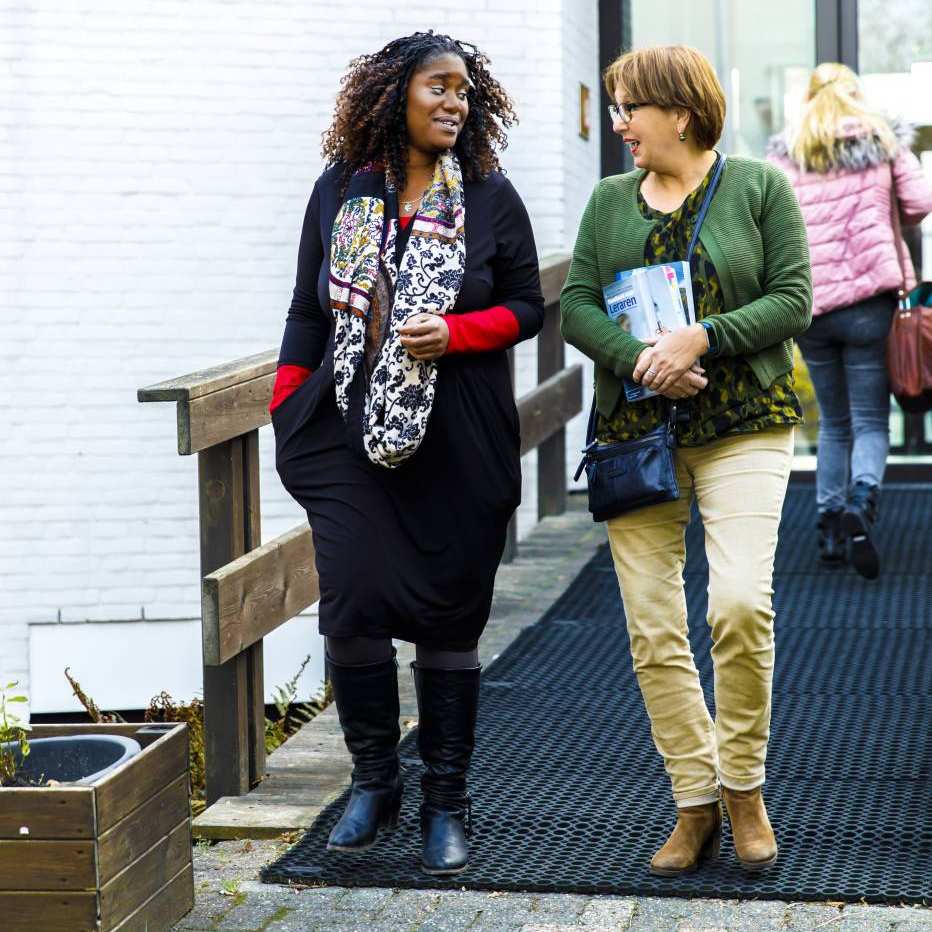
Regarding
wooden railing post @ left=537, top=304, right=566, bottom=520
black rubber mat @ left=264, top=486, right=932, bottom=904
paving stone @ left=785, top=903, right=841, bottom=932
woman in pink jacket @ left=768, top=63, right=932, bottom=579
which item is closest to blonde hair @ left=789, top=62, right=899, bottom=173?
Result: woman in pink jacket @ left=768, top=63, right=932, bottom=579

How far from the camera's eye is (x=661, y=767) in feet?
12.7

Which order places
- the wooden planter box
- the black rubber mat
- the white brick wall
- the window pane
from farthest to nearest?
the window pane
the white brick wall
the black rubber mat
the wooden planter box

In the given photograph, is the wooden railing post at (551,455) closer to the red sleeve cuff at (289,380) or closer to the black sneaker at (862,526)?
the black sneaker at (862,526)

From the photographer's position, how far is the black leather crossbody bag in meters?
3.04

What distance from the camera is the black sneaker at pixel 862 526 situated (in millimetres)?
5715

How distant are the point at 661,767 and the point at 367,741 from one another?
2.79 ft

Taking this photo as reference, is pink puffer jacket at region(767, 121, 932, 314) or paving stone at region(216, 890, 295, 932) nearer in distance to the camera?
paving stone at region(216, 890, 295, 932)

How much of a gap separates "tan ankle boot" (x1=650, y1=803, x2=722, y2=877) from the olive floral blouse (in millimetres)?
683

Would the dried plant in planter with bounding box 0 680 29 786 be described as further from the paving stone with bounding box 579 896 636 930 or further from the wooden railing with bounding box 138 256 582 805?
the paving stone with bounding box 579 896 636 930

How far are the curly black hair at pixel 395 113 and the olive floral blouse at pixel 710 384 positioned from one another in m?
0.38

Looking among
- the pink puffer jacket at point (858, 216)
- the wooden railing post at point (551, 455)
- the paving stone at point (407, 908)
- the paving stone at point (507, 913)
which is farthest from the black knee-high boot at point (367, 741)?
the wooden railing post at point (551, 455)

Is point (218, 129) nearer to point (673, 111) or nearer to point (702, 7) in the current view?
point (702, 7)

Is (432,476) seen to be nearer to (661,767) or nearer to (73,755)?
(73,755)

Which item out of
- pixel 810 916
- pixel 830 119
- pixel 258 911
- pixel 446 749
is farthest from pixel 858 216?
pixel 258 911
